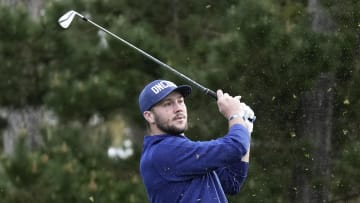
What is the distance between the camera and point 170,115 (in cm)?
477

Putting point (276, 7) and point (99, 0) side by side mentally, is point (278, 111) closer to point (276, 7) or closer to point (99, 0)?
point (276, 7)

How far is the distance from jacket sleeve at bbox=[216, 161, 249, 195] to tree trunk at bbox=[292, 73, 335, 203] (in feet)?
6.22

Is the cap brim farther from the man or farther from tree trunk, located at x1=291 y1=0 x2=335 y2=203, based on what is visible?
tree trunk, located at x1=291 y1=0 x2=335 y2=203

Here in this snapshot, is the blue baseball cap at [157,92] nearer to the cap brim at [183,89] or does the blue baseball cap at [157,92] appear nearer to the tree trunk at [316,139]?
the cap brim at [183,89]

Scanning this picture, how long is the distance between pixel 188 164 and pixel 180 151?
9cm

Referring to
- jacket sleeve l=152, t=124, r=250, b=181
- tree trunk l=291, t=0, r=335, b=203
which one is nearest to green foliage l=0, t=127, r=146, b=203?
tree trunk l=291, t=0, r=335, b=203

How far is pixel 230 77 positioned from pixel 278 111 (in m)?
0.50

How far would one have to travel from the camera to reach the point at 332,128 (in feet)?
23.0

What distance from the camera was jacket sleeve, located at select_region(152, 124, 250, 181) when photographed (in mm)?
4539

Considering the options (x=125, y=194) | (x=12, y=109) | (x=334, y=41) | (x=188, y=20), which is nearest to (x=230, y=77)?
(x=334, y=41)

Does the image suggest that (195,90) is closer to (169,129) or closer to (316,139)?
(316,139)

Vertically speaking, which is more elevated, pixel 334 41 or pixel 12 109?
pixel 334 41

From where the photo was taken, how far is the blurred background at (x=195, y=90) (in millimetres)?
6855

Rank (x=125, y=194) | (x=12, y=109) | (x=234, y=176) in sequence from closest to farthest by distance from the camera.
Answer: (x=234, y=176) → (x=125, y=194) → (x=12, y=109)
